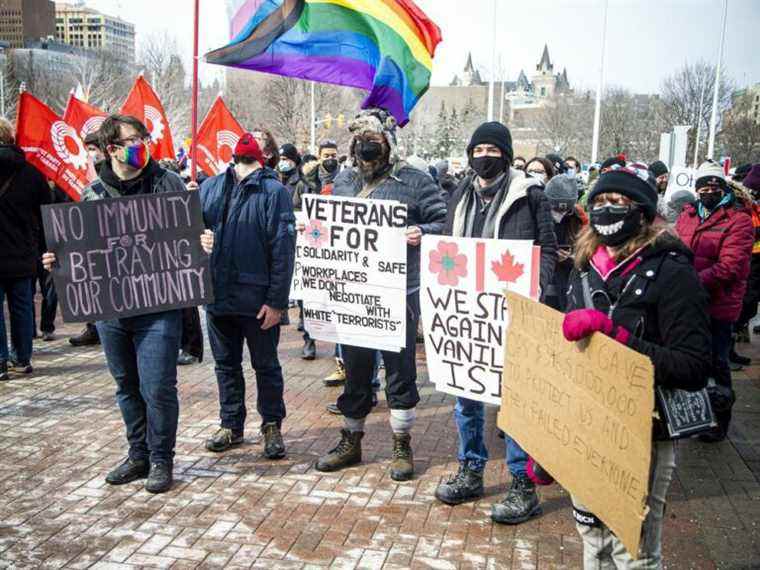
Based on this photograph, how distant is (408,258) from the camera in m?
4.96

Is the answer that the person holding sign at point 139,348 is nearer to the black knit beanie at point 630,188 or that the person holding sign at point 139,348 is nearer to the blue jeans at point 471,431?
the blue jeans at point 471,431

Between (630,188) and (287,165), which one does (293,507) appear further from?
(287,165)

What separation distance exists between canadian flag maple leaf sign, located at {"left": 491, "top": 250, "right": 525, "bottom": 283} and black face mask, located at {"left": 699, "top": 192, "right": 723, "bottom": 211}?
9.37ft

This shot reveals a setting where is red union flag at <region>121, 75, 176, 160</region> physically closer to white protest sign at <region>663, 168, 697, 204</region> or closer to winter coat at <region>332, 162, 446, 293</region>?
winter coat at <region>332, 162, 446, 293</region>

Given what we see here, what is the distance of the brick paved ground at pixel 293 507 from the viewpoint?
3912 mm

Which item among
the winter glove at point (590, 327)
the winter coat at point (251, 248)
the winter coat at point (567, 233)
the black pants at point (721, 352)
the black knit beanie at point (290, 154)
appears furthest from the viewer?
the black knit beanie at point (290, 154)

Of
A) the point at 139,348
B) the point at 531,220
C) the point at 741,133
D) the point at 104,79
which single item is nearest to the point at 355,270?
the point at 531,220

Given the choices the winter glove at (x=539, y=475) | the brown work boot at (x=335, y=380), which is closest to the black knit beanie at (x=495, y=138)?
the winter glove at (x=539, y=475)

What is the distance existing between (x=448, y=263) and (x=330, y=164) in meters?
5.14

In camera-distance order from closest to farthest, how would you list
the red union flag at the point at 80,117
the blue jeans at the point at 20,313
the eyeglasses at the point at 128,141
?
the eyeglasses at the point at 128,141
the blue jeans at the point at 20,313
the red union flag at the point at 80,117

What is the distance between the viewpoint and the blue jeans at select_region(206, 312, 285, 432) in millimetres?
5152

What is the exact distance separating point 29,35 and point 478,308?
331ft

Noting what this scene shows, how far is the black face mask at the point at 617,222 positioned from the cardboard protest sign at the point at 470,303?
1.10 metres

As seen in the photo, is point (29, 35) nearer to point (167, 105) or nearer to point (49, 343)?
point (167, 105)
